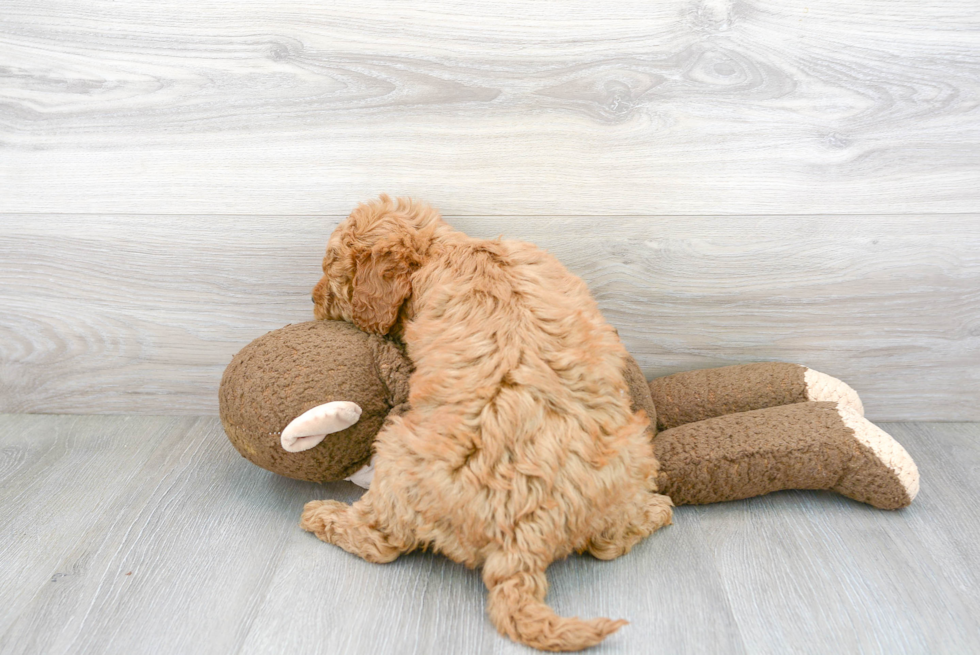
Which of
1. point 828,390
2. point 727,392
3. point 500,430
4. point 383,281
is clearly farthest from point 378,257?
point 828,390

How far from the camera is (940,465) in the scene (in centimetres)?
140

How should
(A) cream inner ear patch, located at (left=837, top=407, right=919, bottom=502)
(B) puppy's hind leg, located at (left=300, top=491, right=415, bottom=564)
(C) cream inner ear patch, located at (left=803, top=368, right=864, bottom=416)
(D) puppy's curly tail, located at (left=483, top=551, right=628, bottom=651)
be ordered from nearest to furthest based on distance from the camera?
1. (D) puppy's curly tail, located at (left=483, top=551, right=628, bottom=651)
2. (B) puppy's hind leg, located at (left=300, top=491, right=415, bottom=564)
3. (A) cream inner ear patch, located at (left=837, top=407, right=919, bottom=502)
4. (C) cream inner ear patch, located at (left=803, top=368, right=864, bottom=416)

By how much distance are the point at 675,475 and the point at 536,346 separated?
0.41 m

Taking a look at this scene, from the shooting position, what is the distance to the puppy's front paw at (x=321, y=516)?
117cm

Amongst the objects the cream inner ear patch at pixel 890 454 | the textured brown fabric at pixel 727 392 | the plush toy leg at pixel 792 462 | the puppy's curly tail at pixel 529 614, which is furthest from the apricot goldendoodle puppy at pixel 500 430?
the cream inner ear patch at pixel 890 454

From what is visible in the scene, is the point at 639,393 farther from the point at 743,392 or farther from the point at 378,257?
the point at 378,257

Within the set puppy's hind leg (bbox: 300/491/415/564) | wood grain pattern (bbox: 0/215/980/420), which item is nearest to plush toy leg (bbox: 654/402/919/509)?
wood grain pattern (bbox: 0/215/980/420)

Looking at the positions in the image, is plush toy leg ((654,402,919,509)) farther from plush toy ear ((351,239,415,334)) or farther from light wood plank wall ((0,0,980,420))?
plush toy ear ((351,239,415,334))

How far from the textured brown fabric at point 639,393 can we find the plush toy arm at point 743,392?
7 centimetres

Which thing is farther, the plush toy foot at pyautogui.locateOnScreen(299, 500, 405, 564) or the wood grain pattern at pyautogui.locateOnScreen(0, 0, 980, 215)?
the wood grain pattern at pyautogui.locateOnScreen(0, 0, 980, 215)

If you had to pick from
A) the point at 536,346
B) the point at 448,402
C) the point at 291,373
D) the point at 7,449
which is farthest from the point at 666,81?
the point at 7,449

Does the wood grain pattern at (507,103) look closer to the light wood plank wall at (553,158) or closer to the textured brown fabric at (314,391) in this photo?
the light wood plank wall at (553,158)

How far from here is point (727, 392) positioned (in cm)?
139

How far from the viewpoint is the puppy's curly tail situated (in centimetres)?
92
